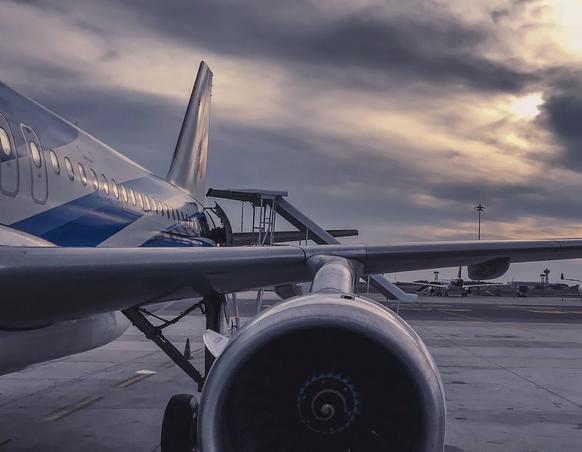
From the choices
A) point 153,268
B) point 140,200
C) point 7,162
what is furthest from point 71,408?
point 153,268

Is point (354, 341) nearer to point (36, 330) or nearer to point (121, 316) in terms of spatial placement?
point (36, 330)

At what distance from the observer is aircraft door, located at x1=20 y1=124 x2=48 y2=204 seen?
213 inches

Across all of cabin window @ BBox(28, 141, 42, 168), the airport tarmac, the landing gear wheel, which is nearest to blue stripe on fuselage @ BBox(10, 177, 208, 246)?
cabin window @ BBox(28, 141, 42, 168)

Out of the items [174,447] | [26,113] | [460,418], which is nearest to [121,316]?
[174,447]

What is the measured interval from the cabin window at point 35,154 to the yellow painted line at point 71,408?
4.25m

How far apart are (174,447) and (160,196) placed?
404 centimetres

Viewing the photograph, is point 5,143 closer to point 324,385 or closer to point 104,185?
point 104,185

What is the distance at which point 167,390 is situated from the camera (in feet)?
36.2

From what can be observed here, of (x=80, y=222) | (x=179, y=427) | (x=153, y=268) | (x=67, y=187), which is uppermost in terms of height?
(x=67, y=187)

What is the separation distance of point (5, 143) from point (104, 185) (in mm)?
2080

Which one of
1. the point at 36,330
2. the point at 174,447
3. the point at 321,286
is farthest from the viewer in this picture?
the point at 174,447

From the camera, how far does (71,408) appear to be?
944 centimetres

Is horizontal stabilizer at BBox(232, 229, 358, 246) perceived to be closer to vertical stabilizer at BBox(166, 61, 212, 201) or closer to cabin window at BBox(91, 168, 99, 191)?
vertical stabilizer at BBox(166, 61, 212, 201)

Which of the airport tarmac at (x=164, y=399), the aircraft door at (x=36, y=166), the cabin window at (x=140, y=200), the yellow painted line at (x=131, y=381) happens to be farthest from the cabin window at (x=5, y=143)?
the yellow painted line at (x=131, y=381)
